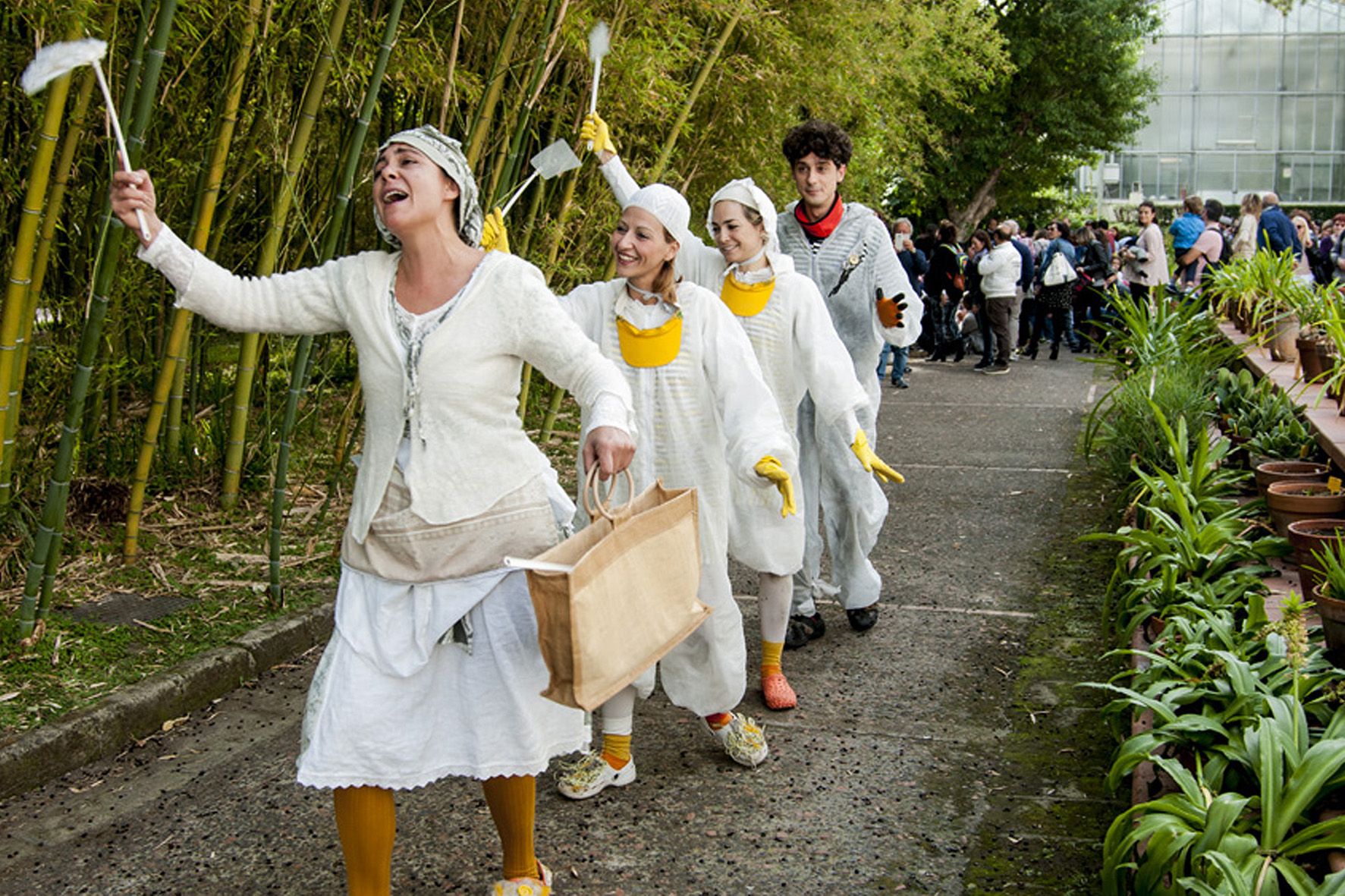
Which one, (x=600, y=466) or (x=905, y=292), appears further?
(x=905, y=292)

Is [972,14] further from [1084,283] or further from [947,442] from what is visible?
[947,442]

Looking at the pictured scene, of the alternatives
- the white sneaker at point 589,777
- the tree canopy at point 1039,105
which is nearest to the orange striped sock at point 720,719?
the white sneaker at point 589,777

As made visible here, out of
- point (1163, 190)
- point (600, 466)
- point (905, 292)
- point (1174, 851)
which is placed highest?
point (1163, 190)

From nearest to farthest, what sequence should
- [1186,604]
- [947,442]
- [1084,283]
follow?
[1186,604]
[947,442]
[1084,283]

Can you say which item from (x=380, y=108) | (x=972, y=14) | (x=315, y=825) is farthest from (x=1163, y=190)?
(x=315, y=825)

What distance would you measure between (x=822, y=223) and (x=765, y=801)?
1.92 m

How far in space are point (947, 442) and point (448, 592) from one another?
629 centimetres

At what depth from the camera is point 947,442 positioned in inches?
329

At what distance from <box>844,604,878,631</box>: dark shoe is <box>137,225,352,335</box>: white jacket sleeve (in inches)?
95.6

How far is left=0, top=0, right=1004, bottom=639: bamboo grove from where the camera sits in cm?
380

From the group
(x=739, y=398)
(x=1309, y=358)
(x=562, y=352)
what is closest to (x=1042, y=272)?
(x=1309, y=358)

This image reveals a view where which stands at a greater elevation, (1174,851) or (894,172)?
(894,172)

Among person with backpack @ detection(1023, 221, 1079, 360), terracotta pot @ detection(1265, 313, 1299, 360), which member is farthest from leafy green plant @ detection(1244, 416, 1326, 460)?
person with backpack @ detection(1023, 221, 1079, 360)

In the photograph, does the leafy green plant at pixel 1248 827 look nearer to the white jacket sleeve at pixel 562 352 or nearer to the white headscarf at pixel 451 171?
the white jacket sleeve at pixel 562 352
